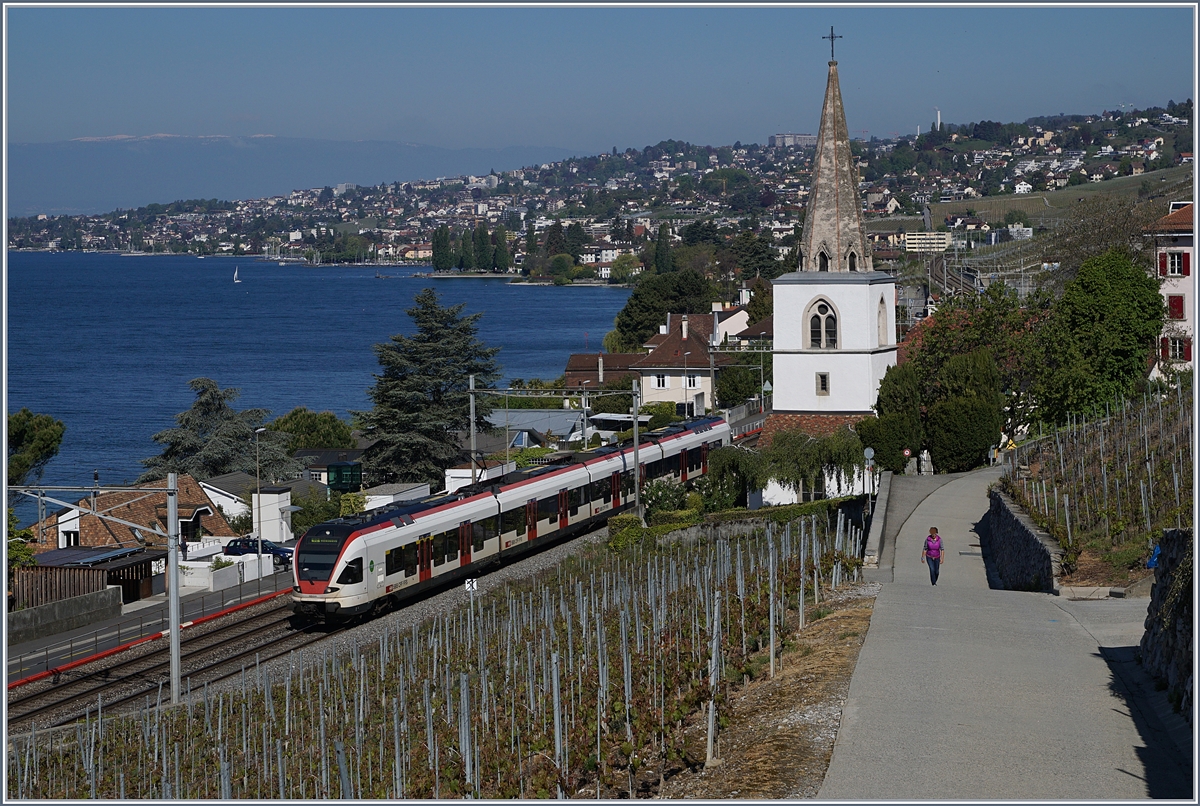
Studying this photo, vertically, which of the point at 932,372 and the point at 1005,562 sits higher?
the point at 932,372

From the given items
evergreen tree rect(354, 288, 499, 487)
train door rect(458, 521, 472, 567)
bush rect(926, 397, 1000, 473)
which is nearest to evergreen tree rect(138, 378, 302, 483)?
evergreen tree rect(354, 288, 499, 487)

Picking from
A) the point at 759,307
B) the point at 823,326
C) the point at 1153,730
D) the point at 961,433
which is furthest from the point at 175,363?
the point at 1153,730

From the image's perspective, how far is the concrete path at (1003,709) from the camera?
1118 cm

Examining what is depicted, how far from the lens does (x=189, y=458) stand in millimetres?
64500

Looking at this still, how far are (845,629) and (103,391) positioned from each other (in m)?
108

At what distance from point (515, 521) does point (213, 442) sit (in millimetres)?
34689

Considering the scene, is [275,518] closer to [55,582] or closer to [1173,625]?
[55,582]

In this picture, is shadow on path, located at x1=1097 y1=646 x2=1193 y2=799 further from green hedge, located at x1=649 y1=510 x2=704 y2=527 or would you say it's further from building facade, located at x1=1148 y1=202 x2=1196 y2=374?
building facade, located at x1=1148 y1=202 x2=1196 y2=374

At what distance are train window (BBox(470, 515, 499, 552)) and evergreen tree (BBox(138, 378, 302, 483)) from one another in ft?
99.4

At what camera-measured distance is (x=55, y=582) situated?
106 ft

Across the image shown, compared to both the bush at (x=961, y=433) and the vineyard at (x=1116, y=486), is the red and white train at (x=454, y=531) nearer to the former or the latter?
the bush at (x=961, y=433)

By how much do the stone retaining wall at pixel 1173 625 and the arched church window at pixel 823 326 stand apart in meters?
35.0

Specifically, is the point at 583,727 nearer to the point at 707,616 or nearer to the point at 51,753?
the point at 707,616

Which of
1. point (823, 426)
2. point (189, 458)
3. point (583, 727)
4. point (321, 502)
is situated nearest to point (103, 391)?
point (189, 458)
